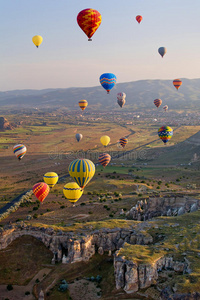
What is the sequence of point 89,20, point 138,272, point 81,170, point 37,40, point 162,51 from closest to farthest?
point 138,272, point 81,170, point 89,20, point 37,40, point 162,51

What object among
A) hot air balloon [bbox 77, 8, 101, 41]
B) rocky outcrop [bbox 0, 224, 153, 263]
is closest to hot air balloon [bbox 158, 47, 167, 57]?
hot air balloon [bbox 77, 8, 101, 41]

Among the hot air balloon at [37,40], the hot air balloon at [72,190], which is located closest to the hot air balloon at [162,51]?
the hot air balloon at [37,40]

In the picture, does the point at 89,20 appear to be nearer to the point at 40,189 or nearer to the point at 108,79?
the point at 108,79

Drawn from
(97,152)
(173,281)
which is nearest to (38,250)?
(173,281)

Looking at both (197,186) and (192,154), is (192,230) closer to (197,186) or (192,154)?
(197,186)

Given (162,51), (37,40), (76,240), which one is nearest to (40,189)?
(76,240)

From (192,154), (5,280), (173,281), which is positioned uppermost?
(192,154)
